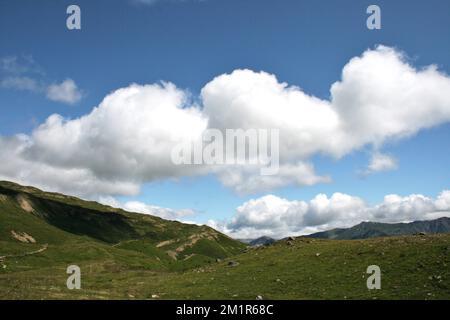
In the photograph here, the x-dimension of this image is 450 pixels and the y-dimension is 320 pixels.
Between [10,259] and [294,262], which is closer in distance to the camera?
[294,262]

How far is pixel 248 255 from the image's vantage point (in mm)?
67312

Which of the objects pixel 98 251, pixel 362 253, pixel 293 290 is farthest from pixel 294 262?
pixel 98 251

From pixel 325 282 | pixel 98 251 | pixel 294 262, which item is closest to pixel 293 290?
pixel 325 282

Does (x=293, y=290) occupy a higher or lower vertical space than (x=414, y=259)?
lower
